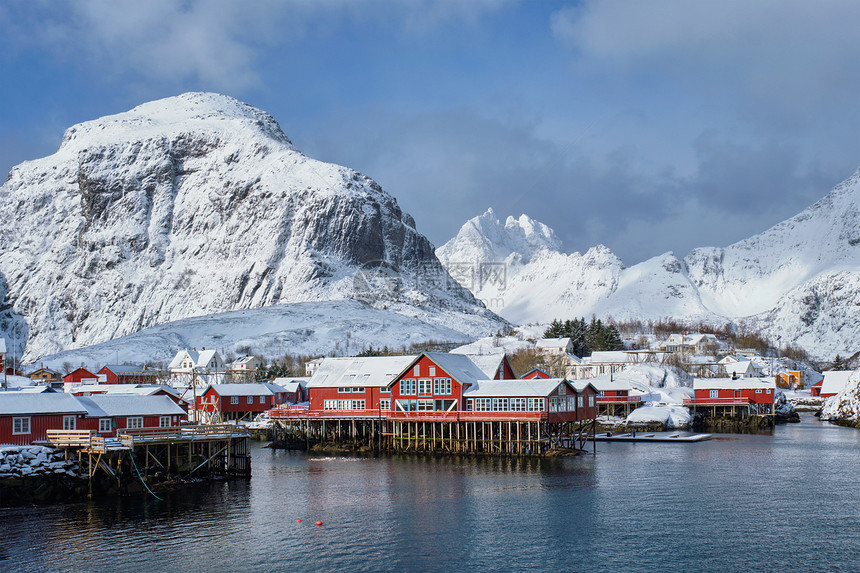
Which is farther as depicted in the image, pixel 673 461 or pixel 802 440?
pixel 802 440

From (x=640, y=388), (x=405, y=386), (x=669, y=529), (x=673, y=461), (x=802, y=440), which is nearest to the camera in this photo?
(x=669, y=529)

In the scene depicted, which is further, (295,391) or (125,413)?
(295,391)

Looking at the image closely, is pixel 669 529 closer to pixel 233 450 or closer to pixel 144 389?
pixel 233 450

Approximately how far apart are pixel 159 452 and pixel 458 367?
2976 cm

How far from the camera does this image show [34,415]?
5381 centimetres

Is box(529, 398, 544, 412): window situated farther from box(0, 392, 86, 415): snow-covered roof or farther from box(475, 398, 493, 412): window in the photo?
box(0, 392, 86, 415): snow-covered roof

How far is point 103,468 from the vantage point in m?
52.2

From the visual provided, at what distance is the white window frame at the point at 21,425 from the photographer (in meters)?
52.9

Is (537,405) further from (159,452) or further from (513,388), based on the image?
(159,452)

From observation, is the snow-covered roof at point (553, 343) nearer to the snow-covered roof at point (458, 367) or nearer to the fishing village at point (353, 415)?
the fishing village at point (353, 415)

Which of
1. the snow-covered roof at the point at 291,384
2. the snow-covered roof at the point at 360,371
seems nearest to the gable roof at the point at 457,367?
the snow-covered roof at the point at 360,371

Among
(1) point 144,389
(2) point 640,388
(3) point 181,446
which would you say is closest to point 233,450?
(3) point 181,446

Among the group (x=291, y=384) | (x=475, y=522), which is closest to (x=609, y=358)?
(x=291, y=384)

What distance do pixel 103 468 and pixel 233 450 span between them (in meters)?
11.2
